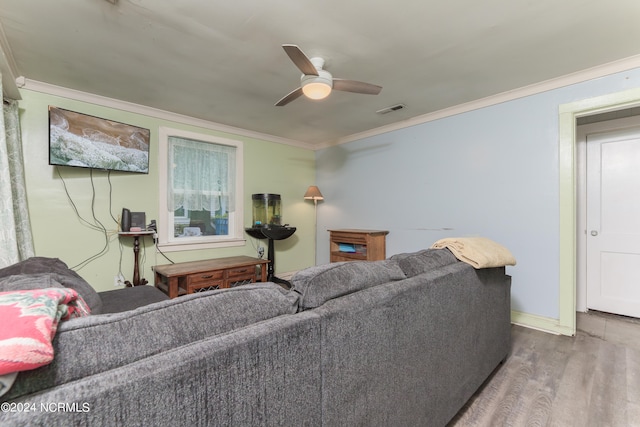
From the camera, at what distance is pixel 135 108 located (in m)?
3.19

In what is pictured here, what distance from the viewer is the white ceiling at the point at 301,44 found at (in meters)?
1.73

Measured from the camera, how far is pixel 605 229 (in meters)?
3.12

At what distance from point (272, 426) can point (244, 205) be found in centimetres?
359

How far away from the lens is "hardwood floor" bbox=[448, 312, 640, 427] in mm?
1568

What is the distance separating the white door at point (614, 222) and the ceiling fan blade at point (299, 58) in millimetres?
3413

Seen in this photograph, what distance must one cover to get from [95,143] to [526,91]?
174 inches

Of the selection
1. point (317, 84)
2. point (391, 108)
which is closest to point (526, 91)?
point (391, 108)

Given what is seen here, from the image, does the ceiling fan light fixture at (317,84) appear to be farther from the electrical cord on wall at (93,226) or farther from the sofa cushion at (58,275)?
the electrical cord on wall at (93,226)

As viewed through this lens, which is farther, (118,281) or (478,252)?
(118,281)

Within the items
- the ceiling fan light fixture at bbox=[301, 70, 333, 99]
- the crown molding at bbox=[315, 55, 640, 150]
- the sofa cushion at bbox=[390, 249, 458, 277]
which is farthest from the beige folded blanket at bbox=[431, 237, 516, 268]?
the crown molding at bbox=[315, 55, 640, 150]

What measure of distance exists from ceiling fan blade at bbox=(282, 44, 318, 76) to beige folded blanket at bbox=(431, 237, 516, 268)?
1.55m

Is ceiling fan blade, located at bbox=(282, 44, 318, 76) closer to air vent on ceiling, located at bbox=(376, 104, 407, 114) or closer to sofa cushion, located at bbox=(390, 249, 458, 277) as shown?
sofa cushion, located at bbox=(390, 249, 458, 277)

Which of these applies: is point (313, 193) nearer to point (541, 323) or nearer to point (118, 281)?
point (118, 281)

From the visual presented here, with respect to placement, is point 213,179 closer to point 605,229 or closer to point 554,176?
point 554,176
